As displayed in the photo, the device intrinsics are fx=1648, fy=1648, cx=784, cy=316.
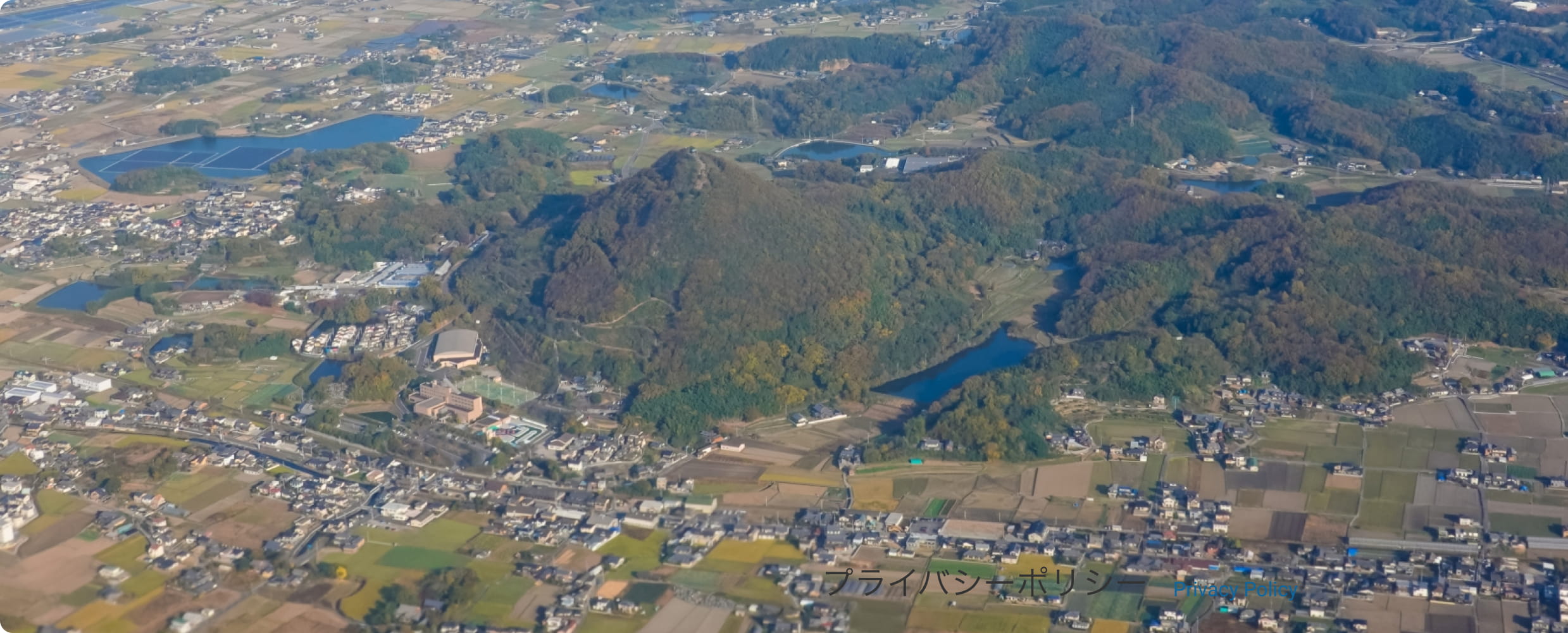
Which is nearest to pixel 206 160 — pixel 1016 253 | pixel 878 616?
pixel 1016 253

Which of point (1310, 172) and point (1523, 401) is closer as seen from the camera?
point (1523, 401)

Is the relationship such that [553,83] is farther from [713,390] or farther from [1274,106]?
[713,390]

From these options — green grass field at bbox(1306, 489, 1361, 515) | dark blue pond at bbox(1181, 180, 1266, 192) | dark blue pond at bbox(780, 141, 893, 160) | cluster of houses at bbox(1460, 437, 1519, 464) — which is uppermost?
green grass field at bbox(1306, 489, 1361, 515)

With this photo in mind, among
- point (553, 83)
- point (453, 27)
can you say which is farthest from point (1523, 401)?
point (453, 27)

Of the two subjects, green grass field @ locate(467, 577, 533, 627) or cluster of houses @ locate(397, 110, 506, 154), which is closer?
green grass field @ locate(467, 577, 533, 627)

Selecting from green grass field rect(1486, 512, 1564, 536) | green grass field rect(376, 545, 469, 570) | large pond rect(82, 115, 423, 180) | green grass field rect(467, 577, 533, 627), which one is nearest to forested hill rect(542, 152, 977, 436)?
green grass field rect(376, 545, 469, 570)

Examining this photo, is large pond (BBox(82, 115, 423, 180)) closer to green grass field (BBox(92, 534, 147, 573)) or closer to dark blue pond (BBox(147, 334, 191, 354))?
dark blue pond (BBox(147, 334, 191, 354))
